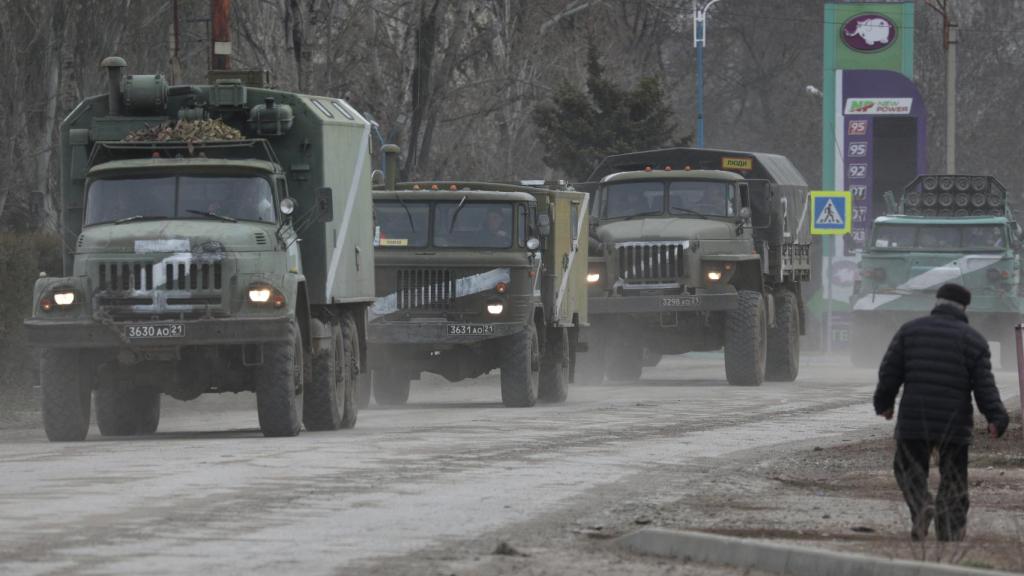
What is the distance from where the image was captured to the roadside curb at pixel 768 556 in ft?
32.0

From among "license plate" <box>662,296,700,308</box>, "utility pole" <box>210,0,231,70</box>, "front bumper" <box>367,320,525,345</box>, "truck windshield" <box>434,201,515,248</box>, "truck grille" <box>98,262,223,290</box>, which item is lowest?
"front bumper" <box>367,320,525,345</box>

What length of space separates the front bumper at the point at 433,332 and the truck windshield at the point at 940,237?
15232 mm

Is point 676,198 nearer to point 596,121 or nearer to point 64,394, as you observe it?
point 64,394

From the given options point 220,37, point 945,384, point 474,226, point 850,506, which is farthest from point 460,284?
point 945,384

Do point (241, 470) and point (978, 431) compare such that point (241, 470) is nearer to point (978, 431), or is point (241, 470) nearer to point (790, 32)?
point (978, 431)

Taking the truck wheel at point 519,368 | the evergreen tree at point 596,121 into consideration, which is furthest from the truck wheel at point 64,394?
the evergreen tree at point 596,121

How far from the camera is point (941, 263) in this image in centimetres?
3791

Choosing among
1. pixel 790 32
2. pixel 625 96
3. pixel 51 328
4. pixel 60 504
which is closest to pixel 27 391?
pixel 51 328

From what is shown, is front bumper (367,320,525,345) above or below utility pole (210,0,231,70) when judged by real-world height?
below

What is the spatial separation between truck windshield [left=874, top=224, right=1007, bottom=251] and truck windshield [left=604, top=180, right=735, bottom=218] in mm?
8471

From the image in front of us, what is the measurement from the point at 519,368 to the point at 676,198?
6.71 metres

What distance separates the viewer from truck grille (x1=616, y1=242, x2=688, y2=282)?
99.9ft

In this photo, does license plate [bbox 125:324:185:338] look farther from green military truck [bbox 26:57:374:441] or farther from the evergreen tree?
the evergreen tree

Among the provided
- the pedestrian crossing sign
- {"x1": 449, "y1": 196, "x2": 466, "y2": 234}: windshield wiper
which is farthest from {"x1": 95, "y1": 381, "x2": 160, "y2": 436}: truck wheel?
the pedestrian crossing sign
